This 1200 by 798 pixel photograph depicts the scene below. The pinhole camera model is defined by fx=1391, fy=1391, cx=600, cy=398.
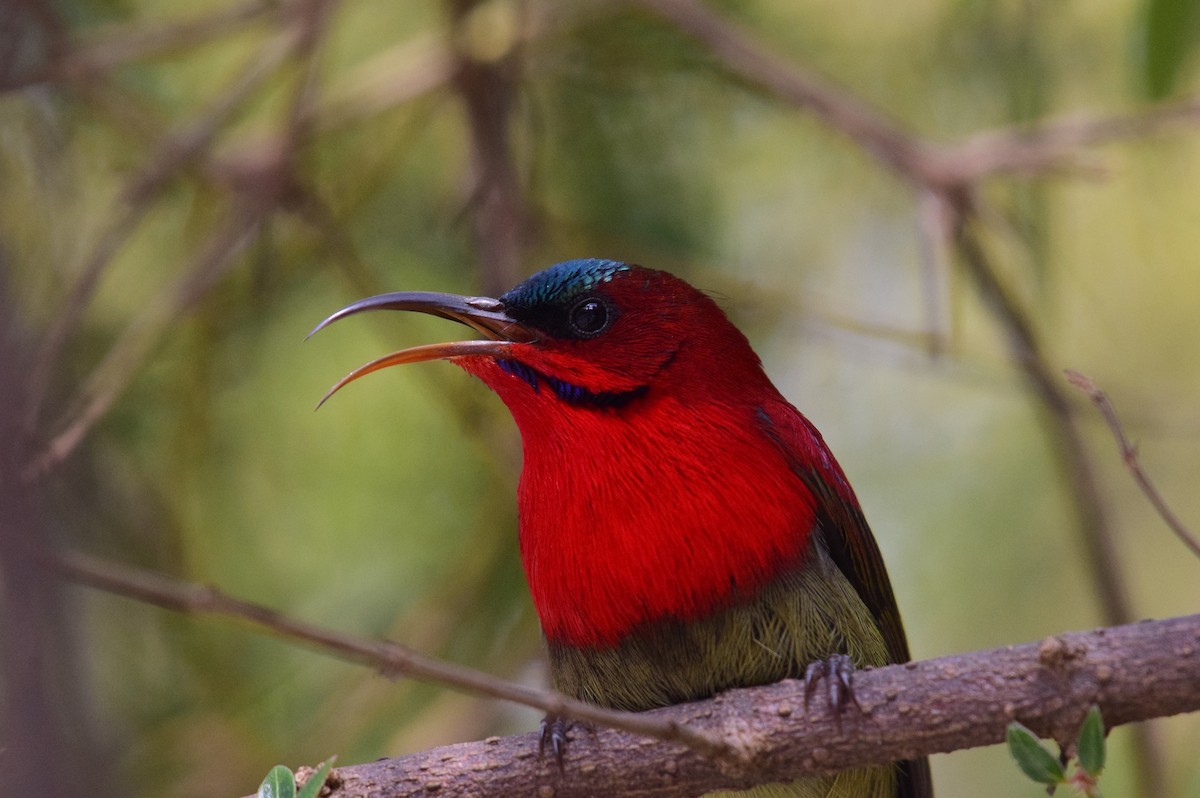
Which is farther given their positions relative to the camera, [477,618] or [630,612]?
[477,618]

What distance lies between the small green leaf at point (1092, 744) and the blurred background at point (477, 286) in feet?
5.39

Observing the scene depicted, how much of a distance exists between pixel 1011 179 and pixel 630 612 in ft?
8.30

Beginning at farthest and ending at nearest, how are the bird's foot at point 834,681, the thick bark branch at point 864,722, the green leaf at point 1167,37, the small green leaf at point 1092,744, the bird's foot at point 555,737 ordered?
the green leaf at point 1167,37, the bird's foot at point 555,737, the bird's foot at point 834,681, the thick bark branch at point 864,722, the small green leaf at point 1092,744

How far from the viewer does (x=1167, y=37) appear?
3037 millimetres

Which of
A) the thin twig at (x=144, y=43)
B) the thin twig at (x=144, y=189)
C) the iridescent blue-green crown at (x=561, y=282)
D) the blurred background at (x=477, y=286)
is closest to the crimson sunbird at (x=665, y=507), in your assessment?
the iridescent blue-green crown at (x=561, y=282)

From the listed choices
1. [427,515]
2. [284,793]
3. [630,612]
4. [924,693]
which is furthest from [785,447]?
[427,515]

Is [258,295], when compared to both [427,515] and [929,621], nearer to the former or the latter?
[427,515]

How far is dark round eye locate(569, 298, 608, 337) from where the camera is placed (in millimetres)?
3174

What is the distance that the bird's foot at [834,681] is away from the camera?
246cm

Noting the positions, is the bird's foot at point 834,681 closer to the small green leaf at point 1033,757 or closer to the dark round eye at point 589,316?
the small green leaf at point 1033,757

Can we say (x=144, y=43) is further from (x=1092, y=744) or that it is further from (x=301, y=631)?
(x=1092, y=744)

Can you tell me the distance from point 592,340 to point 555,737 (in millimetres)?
931

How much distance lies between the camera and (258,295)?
438 centimetres

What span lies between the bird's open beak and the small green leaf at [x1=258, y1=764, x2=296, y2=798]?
32.4 inches
